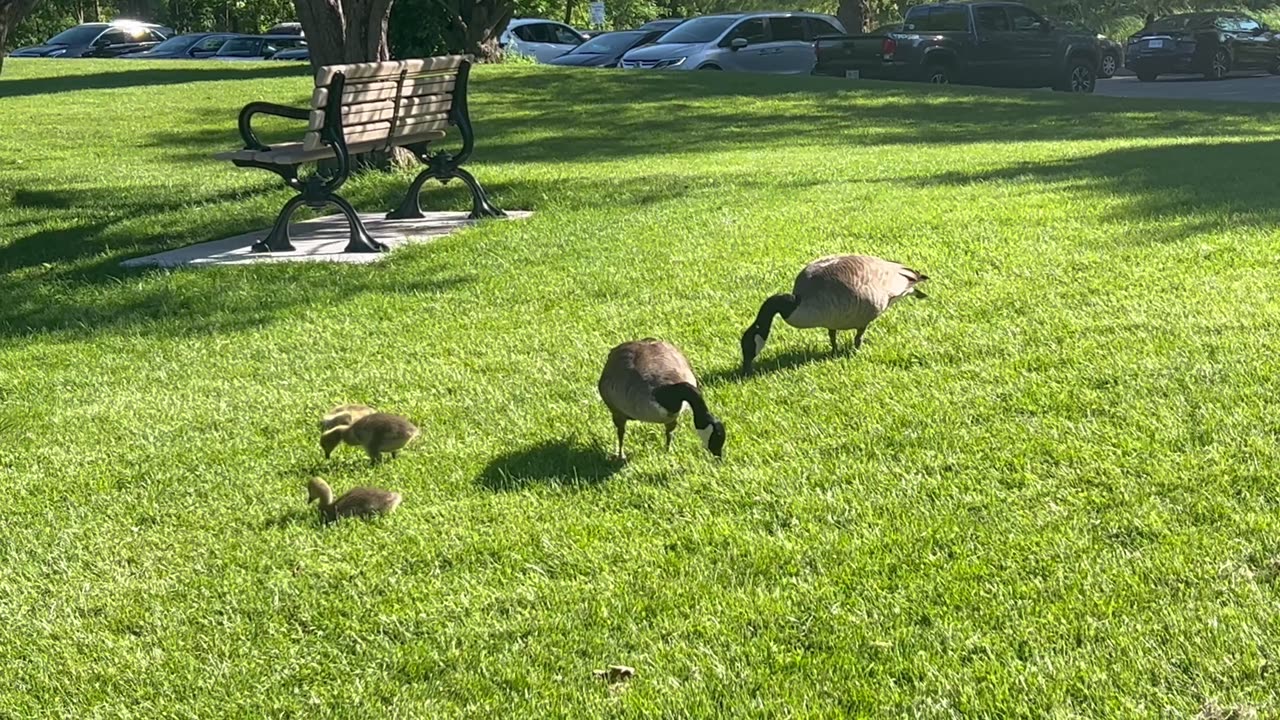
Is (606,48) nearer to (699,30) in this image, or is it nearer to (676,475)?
(699,30)

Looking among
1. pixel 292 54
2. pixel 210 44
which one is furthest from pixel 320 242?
pixel 210 44

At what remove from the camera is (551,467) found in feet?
15.8

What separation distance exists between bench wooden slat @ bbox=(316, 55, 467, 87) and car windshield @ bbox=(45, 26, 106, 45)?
3733 centimetres

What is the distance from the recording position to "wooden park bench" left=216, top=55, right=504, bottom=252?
9117mm

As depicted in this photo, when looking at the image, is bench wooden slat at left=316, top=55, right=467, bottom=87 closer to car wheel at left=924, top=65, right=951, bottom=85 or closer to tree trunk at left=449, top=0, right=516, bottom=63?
car wheel at left=924, top=65, right=951, bottom=85

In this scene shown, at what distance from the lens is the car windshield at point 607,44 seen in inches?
1125

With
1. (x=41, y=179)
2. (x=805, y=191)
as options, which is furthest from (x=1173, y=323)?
(x=41, y=179)

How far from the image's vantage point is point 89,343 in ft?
23.3

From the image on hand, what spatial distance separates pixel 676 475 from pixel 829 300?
4.23 ft

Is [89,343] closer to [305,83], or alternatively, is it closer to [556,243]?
[556,243]

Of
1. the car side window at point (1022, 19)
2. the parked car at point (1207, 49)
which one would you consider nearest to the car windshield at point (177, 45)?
the car side window at point (1022, 19)

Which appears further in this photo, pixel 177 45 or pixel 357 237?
pixel 177 45

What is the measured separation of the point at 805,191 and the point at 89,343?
216 inches

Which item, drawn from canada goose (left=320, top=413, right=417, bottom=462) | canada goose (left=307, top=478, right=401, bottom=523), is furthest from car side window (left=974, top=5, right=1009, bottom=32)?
canada goose (left=307, top=478, right=401, bottom=523)
